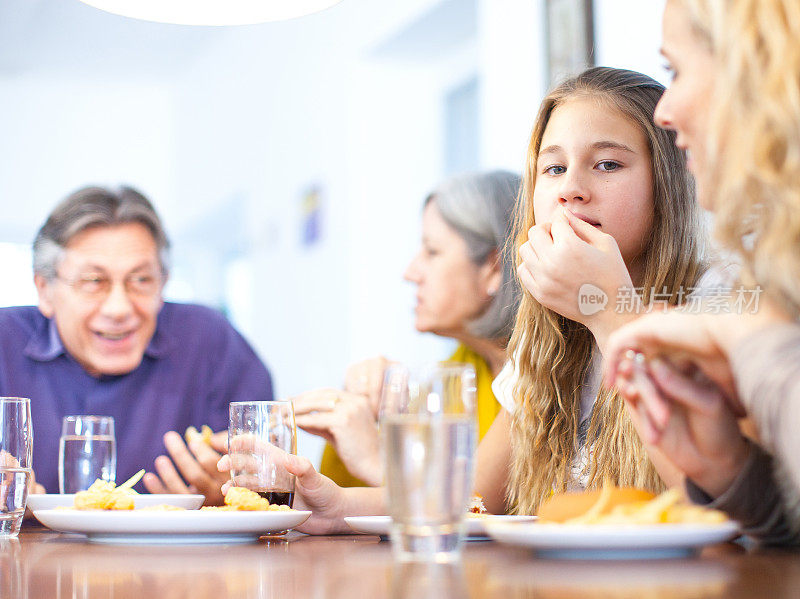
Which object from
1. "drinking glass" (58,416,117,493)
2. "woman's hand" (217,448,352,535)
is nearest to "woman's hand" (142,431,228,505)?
"drinking glass" (58,416,117,493)

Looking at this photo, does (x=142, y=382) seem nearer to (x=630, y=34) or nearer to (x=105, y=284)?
(x=105, y=284)

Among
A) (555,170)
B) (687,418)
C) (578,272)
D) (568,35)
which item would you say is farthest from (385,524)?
(568,35)

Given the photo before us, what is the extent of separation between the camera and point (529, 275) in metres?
1.31

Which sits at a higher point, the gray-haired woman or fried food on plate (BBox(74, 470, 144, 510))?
the gray-haired woman

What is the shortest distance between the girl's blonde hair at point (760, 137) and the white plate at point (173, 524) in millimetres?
541

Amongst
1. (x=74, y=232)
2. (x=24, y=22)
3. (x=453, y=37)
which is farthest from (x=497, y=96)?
(x=24, y=22)

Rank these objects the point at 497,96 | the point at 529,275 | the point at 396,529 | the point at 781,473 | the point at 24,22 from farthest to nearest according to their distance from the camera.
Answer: the point at 24,22, the point at 497,96, the point at 529,275, the point at 781,473, the point at 396,529

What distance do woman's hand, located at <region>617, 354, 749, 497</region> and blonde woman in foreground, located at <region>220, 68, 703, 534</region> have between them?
457 mm

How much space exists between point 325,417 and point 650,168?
719mm

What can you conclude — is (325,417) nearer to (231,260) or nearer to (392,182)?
(392,182)

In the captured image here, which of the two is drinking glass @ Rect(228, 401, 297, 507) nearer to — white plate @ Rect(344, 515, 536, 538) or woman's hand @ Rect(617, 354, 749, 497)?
white plate @ Rect(344, 515, 536, 538)

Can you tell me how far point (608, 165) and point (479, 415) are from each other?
736 mm

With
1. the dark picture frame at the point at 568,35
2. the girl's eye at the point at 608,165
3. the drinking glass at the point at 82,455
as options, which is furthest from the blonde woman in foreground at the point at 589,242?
the dark picture frame at the point at 568,35

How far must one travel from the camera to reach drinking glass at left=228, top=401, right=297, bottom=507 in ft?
3.63
